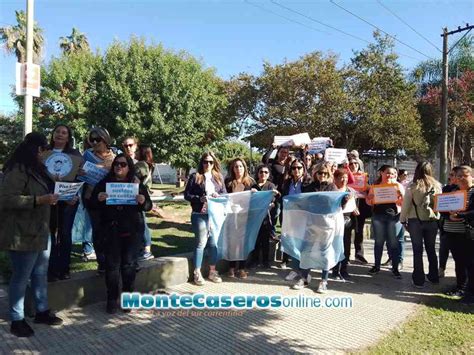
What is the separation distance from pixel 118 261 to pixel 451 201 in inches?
164

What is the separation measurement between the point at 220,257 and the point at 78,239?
6.85ft

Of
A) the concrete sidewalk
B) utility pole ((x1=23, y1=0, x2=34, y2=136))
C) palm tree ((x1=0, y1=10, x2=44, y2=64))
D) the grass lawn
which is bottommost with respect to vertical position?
the grass lawn

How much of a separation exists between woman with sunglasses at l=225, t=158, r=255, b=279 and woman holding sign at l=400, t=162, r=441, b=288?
7.53ft

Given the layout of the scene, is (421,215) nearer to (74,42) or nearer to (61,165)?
(61,165)

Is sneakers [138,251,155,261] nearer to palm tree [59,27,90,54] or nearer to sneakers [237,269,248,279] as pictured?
sneakers [237,269,248,279]

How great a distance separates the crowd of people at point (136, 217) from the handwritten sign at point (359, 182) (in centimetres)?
6

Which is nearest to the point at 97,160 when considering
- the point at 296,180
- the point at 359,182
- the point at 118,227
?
the point at 118,227

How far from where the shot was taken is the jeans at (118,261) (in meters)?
4.52

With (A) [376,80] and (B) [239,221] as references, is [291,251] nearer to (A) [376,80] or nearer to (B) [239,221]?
(B) [239,221]

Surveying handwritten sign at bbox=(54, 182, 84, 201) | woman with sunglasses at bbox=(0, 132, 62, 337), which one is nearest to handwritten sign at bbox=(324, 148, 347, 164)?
handwritten sign at bbox=(54, 182, 84, 201)

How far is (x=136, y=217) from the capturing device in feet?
15.3

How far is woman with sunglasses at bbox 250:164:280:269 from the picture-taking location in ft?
21.2

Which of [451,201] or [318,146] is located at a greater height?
[318,146]

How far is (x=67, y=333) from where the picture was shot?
→ 4.05 metres
